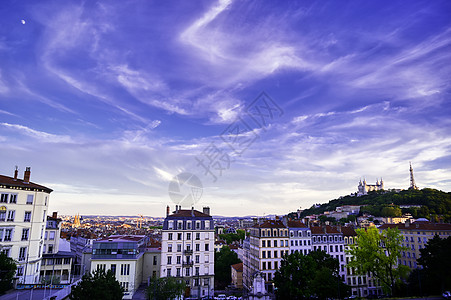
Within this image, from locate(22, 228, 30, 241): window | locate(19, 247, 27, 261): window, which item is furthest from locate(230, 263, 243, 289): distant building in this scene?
locate(22, 228, 30, 241): window

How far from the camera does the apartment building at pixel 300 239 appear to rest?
2370 inches

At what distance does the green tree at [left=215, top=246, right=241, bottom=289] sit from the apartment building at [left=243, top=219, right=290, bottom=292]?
28.0 ft

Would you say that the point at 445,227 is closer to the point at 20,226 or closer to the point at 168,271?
the point at 168,271

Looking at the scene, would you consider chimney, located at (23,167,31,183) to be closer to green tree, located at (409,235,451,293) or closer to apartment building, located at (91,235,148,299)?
apartment building, located at (91,235,148,299)

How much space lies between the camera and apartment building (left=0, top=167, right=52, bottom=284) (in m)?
39.9

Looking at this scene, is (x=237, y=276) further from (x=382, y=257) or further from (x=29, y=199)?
(x=29, y=199)

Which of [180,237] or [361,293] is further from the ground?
[180,237]

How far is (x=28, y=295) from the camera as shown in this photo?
32.8 m

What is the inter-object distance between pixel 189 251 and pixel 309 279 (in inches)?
812

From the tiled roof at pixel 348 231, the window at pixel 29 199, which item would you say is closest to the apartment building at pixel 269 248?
the tiled roof at pixel 348 231

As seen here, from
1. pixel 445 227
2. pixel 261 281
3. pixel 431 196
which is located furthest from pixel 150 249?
pixel 431 196

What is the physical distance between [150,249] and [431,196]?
203047 mm

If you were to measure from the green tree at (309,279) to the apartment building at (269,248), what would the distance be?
11612 mm

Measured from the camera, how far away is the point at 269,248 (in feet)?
193
